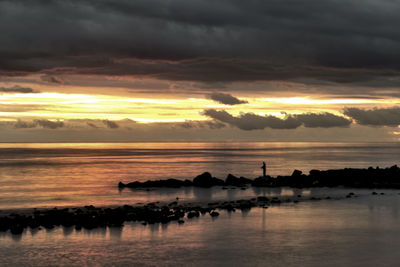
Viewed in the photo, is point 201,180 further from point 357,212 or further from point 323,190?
point 357,212

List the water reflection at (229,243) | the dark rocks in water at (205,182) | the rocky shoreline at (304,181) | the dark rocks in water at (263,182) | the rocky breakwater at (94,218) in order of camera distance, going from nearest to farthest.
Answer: the water reflection at (229,243)
the rocky breakwater at (94,218)
the rocky shoreline at (304,181)
the dark rocks in water at (263,182)
the dark rocks in water at (205,182)

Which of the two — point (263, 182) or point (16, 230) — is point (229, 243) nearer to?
point (16, 230)

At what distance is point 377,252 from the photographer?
31.7 metres

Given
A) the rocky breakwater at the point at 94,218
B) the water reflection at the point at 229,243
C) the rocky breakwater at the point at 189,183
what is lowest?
the water reflection at the point at 229,243

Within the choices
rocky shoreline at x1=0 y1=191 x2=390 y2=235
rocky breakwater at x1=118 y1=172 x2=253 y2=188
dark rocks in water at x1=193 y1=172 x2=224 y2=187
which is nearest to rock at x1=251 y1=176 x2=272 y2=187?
rocky breakwater at x1=118 y1=172 x2=253 y2=188

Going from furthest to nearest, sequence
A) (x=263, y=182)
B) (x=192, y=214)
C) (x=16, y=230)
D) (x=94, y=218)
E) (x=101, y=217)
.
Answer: (x=263, y=182), (x=192, y=214), (x=101, y=217), (x=94, y=218), (x=16, y=230)

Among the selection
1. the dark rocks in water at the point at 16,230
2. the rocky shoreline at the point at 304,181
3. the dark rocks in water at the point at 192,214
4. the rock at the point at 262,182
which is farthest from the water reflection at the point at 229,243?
the rock at the point at 262,182

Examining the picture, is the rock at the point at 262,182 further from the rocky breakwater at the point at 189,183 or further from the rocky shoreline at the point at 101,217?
the rocky shoreline at the point at 101,217

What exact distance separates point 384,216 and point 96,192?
3829cm

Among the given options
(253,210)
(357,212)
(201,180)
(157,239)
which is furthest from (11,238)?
(201,180)

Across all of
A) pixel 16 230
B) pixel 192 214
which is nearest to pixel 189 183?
Result: pixel 192 214

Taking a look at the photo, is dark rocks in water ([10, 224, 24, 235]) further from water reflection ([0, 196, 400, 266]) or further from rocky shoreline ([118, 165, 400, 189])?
rocky shoreline ([118, 165, 400, 189])

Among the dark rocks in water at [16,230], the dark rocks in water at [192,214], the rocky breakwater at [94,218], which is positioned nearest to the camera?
the dark rocks in water at [16,230]

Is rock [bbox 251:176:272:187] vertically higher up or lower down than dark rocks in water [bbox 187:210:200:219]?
higher up
